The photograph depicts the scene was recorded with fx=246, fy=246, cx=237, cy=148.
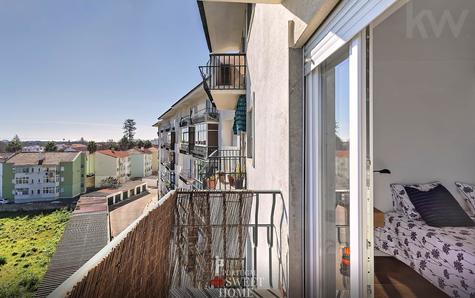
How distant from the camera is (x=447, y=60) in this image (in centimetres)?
249

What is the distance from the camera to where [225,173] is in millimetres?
5918

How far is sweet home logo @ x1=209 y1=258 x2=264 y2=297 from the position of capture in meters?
1.93

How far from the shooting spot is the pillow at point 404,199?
241cm

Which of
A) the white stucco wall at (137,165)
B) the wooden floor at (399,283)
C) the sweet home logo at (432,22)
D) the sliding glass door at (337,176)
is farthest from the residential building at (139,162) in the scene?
the sliding glass door at (337,176)

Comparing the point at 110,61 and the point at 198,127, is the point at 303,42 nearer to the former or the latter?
the point at 198,127

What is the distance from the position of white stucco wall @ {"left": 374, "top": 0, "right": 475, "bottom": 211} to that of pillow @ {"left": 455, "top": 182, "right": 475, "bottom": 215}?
50 mm

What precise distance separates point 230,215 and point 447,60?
2656 mm

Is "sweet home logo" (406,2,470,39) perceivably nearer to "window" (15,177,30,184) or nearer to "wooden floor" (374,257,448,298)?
"wooden floor" (374,257,448,298)

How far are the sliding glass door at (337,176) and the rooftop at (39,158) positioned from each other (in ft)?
53.5

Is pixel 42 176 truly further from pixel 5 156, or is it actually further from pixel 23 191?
pixel 5 156

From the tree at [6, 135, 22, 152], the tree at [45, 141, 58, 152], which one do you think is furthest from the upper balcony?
the tree at [6, 135, 22, 152]

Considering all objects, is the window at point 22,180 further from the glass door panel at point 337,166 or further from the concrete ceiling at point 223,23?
the glass door panel at point 337,166

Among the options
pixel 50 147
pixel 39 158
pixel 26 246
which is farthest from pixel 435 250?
pixel 50 147

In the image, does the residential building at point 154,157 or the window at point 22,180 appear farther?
the residential building at point 154,157
